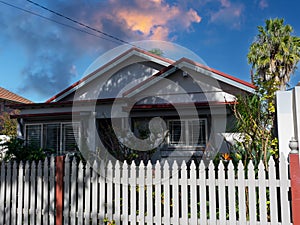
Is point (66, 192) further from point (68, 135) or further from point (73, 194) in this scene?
point (68, 135)

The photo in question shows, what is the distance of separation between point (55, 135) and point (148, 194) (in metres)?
10.1

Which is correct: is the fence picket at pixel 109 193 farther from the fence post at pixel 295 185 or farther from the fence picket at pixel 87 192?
the fence post at pixel 295 185

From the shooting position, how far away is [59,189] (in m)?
5.01

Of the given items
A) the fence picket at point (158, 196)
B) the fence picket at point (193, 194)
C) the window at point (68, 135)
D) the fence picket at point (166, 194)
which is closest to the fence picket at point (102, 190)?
the fence picket at point (158, 196)

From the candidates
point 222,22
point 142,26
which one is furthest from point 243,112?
point 222,22

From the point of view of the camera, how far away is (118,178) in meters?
4.73

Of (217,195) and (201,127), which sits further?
(201,127)

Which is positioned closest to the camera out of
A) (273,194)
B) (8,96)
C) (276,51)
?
(273,194)

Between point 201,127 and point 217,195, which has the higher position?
point 201,127

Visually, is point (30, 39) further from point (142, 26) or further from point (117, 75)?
point (142, 26)

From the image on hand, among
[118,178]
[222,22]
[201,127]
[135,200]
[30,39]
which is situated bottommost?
[135,200]

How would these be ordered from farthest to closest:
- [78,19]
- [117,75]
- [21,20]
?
[117,75] < [78,19] < [21,20]

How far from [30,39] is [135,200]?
1399 cm

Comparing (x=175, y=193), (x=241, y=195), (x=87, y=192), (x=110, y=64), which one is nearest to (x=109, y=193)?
(x=87, y=192)
